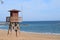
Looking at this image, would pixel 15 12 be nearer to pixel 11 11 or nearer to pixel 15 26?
pixel 11 11

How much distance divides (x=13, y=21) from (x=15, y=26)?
1213 millimetres

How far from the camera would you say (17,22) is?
3180 centimetres

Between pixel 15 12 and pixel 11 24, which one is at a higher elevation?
pixel 15 12

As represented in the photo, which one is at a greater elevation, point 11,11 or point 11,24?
point 11,11

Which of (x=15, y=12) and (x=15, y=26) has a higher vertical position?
(x=15, y=12)

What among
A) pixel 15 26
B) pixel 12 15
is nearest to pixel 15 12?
pixel 12 15

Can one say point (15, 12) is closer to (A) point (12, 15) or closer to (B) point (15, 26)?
(A) point (12, 15)

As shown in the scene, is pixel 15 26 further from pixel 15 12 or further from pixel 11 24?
pixel 15 12

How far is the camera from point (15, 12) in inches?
1211

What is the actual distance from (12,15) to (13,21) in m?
1.07

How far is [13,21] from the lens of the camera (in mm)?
31391

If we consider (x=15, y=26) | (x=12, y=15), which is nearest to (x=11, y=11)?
(x=12, y=15)

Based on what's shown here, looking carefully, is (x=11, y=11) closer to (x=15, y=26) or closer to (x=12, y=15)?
(x=12, y=15)

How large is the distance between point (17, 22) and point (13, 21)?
75 centimetres
